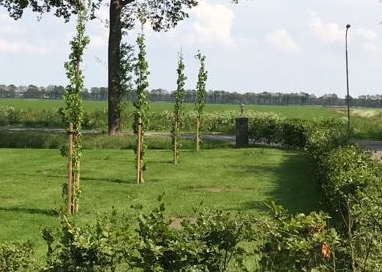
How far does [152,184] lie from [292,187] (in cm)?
440

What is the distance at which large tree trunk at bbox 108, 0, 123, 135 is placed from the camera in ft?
109

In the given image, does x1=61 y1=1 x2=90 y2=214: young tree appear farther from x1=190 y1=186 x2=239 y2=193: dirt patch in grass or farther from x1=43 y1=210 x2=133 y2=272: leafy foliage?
x1=43 y1=210 x2=133 y2=272: leafy foliage

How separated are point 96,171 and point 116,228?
54.6 ft

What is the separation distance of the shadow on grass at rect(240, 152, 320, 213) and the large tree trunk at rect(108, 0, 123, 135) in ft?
39.1

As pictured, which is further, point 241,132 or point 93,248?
point 241,132

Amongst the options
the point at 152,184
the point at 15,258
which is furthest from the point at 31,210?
the point at 15,258

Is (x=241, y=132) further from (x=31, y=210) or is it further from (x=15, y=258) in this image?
(x=15, y=258)

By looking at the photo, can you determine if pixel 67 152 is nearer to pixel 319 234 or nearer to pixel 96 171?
pixel 96 171

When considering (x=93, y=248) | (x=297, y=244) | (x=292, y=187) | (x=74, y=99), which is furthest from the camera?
(x=292, y=187)

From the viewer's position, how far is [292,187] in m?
17.3

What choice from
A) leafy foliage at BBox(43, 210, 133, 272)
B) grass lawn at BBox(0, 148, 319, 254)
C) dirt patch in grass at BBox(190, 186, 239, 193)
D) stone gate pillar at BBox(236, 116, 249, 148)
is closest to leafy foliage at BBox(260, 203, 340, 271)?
leafy foliage at BBox(43, 210, 133, 272)

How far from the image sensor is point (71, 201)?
523 inches

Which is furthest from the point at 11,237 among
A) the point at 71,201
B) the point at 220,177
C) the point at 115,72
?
the point at 115,72

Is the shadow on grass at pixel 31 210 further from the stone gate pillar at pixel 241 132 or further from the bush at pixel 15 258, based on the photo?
the stone gate pillar at pixel 241 132
